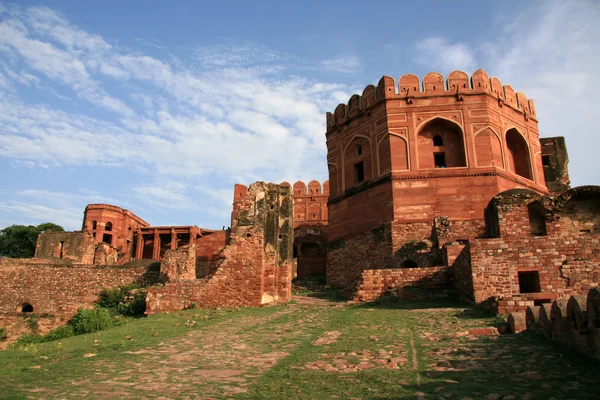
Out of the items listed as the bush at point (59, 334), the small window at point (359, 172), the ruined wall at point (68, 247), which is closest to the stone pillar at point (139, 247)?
the ruined wall at point (68, 247)

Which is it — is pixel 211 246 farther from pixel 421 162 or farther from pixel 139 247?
pixel 421 162

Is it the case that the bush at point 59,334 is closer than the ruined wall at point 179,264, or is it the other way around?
the bush at point 59,334

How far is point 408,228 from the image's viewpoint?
19.5 meters

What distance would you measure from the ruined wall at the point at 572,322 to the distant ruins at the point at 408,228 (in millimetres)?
2593

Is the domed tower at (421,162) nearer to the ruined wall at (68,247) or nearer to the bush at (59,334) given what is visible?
the bush at (59,334)

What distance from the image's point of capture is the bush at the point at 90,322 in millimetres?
10477

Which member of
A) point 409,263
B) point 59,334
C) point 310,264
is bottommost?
point 59,334

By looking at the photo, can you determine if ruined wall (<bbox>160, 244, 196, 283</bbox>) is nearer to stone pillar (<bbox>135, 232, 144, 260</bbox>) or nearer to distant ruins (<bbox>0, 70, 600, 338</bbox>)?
distant ruins (<bbox>0, 70, 600, 338</bbox>)

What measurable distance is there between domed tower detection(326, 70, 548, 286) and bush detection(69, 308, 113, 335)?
37.4ft

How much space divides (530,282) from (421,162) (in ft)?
30.4

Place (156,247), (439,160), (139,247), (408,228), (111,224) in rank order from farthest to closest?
(111,224) → (139,247) → (156,247) → (439,160) → (408,228)

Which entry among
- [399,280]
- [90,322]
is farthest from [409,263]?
[90,322]

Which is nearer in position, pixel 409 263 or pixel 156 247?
pixel 409 263

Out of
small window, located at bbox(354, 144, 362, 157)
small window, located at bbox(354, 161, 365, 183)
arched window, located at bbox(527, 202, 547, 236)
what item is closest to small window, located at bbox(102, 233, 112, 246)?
small window, located at bbox(354, 161, 365, 183)
